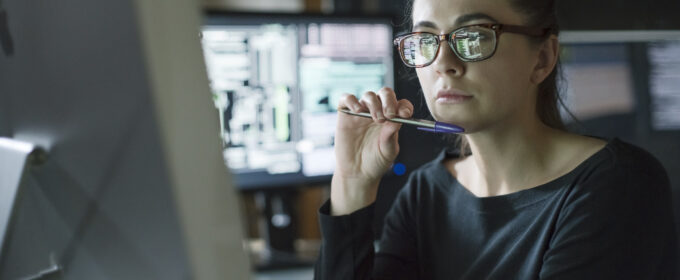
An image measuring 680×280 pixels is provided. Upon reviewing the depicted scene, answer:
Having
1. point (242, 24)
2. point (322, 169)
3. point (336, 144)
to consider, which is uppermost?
point (242, 24)

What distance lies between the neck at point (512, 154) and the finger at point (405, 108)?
0.08m

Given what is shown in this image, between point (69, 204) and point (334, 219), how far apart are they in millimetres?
382

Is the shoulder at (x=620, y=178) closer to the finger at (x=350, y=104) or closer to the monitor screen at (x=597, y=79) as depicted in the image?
the monitor screen at (x=597, y=79)

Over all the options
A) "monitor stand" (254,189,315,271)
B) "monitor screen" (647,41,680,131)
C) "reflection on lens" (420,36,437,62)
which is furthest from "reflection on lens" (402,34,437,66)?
"monitor stand" (254,189,315,271)

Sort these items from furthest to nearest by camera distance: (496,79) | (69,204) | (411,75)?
(411,75), (496,79), (69,204)

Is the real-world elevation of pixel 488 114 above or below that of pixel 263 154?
above

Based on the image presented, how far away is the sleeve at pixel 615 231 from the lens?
2.01ft

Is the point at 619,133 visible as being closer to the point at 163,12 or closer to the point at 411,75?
the point at 411,75

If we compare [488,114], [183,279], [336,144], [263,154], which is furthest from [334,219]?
[263,154]

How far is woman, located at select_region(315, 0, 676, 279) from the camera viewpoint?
2.05 feet

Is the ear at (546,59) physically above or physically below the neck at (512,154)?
above

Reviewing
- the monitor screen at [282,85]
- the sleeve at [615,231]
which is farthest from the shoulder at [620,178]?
the monitor screen at [282,85]

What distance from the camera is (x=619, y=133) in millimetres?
735

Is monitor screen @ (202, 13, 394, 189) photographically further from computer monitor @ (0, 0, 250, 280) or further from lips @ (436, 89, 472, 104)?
computer monitor @ (0, 0, 250, 280)
